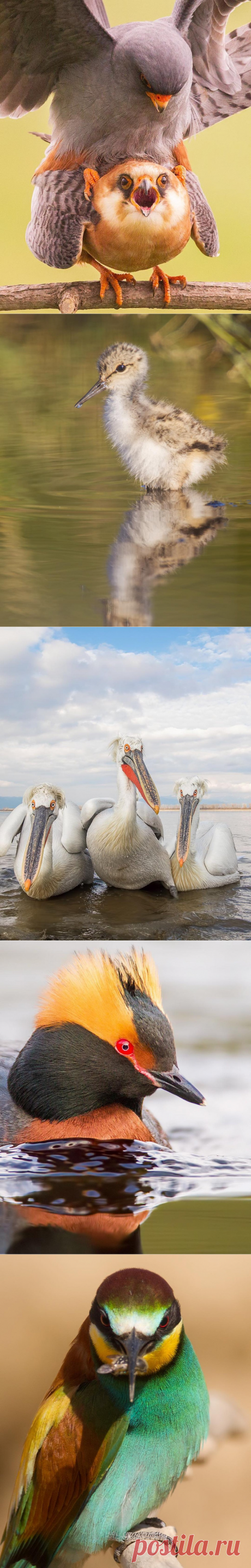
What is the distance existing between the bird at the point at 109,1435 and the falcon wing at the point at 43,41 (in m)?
1.35

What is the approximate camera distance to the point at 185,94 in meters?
1.13

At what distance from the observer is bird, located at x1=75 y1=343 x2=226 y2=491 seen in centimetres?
121

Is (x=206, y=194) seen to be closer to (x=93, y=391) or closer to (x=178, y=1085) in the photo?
(x=93, y=391)

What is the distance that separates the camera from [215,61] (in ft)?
3.88

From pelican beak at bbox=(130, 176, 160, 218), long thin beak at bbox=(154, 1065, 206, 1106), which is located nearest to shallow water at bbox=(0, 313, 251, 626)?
pelican beak at bbox=(130, 176, 160, 218)

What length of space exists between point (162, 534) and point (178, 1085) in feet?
2.24

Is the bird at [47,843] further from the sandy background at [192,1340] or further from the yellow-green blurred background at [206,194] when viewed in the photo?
the yellow-green blurred background at [206,194]

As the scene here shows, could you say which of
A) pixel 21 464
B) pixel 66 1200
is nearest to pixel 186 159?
pixel 21 464

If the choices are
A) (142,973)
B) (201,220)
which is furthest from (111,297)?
(142,973)

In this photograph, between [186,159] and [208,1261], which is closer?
[208,1261]

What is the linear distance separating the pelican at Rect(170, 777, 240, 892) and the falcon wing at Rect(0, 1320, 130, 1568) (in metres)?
0.58

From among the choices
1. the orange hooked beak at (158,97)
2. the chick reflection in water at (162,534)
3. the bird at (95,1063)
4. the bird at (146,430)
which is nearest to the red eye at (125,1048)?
the bird at (95,1063)

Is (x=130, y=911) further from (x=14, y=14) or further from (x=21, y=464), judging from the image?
(x=14, y=14)

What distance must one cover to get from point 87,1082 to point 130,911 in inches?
8.6
